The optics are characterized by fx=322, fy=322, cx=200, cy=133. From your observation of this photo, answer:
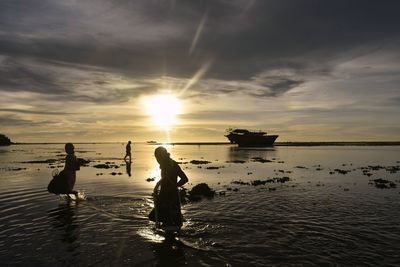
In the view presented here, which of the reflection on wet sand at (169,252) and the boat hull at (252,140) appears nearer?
the reflection on wet sand at (169,252)

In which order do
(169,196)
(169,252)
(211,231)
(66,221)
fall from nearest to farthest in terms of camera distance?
1. (169,252)
2. (169,196)
3. (211,231)
4. (66,221)

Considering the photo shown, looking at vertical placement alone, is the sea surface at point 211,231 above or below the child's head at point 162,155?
below

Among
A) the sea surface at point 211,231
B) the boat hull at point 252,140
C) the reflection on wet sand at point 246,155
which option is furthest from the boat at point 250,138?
the sea surface at point 211,231

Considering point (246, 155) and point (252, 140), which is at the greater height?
point (252, 140)

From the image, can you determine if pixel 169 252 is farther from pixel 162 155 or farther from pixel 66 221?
pixel 66 221

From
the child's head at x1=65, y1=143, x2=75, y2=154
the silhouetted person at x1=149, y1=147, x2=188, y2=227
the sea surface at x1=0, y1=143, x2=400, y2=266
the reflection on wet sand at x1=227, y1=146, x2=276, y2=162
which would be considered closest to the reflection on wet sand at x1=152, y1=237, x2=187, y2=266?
the sea surface at x1=0, y1=143, x2=400, y2=266

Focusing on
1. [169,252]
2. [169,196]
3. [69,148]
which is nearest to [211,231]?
[169,196]

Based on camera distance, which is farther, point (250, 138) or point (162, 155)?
point (250, 138)

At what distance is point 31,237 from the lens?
1220 cm

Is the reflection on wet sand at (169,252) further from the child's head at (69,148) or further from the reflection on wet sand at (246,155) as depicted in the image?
the reflection on wet sand at (246,155)

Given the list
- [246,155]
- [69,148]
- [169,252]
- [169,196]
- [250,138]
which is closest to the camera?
[169,252]

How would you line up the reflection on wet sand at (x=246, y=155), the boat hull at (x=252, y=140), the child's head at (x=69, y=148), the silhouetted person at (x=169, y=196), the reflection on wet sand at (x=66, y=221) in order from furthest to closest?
the boat hull at (x=252, y=140), the reflection on wet sand at (x=246, y=155), the child's head at (x=69, y=148), the reflection on wet sand at (x=66, y=221), the silhouetted person at (x=169, y=196)

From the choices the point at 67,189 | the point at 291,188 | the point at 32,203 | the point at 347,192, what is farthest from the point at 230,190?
the point at 32,203

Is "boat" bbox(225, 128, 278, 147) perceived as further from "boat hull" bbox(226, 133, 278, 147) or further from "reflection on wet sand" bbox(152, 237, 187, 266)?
"reflection on wet sand" bbox(152, 237, 187, 266)
